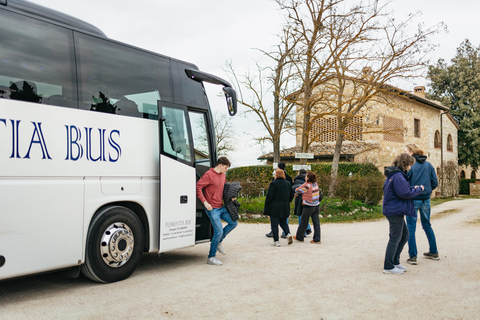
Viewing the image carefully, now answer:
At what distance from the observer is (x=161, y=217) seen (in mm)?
6809

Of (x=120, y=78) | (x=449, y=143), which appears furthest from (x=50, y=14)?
(x=449, y=143)

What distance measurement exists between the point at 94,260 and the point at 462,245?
822 cm

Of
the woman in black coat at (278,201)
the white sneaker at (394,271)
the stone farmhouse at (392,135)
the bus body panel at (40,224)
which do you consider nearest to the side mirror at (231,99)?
the woman in black coat at (278,201)

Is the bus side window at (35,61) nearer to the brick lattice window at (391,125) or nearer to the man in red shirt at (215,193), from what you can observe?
the man in red shirt at (215,193)

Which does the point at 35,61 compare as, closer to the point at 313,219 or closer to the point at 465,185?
the point at 313,219

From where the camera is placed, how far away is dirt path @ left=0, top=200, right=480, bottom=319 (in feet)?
16.1

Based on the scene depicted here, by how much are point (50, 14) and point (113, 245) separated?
3260 mm

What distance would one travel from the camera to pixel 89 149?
5875mm

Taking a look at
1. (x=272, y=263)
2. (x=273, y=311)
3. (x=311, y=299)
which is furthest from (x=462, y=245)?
(x=273, y=311)

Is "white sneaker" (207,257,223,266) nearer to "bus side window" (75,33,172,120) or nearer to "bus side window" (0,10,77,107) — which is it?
"bus side window" (75,33,172,120)

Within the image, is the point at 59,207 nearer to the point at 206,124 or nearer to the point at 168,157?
the point at 168,157

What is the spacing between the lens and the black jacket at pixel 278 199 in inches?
385

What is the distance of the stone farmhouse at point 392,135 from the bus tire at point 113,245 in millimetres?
17910

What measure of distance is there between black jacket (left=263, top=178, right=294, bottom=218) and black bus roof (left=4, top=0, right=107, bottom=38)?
511cm
